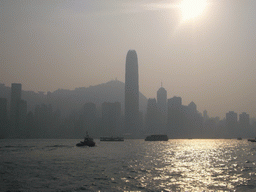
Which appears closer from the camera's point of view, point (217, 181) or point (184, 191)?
point (184, 191)

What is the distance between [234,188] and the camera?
49750mm

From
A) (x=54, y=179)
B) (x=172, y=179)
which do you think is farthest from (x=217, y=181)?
(x=54, y=179)

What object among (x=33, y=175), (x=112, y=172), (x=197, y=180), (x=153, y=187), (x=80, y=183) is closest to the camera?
(x=153, y=187)

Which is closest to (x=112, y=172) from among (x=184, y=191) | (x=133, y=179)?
(x=133, y=179)

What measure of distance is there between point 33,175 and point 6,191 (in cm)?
1543

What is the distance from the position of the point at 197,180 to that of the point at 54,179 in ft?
89.1

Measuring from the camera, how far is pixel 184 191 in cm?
4631

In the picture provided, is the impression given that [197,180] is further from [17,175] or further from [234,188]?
[17,175]

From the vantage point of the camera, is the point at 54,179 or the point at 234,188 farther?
the point at 54,179

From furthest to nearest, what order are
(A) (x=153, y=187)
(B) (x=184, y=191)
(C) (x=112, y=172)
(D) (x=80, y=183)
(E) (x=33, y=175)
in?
(C) (x=112, y=172), (E) (x=33, y=175), (D) (x=80, y=183), (A) (x=153, y=187), (B) (x=184, y=191)

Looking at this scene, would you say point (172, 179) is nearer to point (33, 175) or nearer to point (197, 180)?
point (197, 180)

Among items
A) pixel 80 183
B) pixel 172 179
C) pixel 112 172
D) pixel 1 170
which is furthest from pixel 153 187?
pixel 1 170

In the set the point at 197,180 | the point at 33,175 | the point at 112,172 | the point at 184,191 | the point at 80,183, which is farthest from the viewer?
the point at 112,172

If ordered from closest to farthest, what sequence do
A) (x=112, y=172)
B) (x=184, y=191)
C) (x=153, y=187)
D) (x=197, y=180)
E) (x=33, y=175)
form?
(x=184, y=191) < (x=153, y=187) < (x=197, y=180) < (x=33, y=175) < (x=112, y=172)
